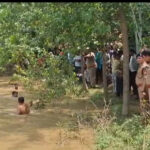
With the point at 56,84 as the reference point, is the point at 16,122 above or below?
below

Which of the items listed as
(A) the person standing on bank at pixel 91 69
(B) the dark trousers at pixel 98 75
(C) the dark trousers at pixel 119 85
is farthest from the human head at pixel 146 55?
(B) the dark trousers at pixel 98 75

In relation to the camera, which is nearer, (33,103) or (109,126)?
(109,126)

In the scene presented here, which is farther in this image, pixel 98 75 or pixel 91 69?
pixel 98 75

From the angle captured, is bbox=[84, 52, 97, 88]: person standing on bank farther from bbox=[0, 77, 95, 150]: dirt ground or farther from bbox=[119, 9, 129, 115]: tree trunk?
bbox=[119, 9, 129, 115]: tree trunk

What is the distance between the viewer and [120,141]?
678cm

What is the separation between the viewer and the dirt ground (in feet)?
26.5

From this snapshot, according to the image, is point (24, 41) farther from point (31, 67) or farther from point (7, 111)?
point (7, 111)

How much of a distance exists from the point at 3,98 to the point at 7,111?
2208mm

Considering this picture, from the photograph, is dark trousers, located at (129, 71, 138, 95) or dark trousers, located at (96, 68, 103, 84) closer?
dark trousers, located at (129, 71, 138, 95)

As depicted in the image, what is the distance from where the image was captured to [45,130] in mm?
9281

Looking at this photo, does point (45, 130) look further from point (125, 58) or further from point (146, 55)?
point (146, 55)

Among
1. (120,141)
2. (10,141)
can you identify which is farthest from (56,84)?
(120,141)

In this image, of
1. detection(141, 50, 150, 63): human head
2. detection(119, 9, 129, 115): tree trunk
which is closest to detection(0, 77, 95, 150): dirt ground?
detection(119, 9, 129, 115): tree trunk

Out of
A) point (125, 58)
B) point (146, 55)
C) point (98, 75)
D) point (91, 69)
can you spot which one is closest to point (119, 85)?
point (91, 69)
